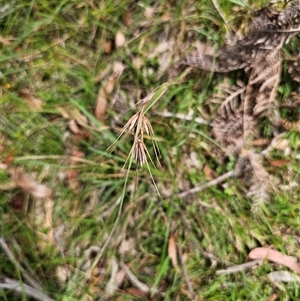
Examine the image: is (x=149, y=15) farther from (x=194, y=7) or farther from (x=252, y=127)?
(x=252, y=127)

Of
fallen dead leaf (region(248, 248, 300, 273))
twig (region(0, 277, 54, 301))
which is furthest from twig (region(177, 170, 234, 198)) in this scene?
twig (region(0, 277, 54, 301))

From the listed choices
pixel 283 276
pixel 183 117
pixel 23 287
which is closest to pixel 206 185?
pixel 183 117

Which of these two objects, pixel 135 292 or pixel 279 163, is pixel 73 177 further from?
pixel 279 163

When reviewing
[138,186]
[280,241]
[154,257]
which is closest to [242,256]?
[280,241]

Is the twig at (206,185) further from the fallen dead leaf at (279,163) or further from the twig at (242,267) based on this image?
the twig at (242,267)

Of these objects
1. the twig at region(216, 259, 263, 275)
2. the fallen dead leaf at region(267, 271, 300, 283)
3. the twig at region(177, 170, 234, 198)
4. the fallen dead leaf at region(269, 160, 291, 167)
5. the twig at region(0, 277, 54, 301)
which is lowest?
the fallen dead leaf at region(267, 271, 300, 283)

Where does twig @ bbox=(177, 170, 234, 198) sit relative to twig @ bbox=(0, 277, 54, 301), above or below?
above

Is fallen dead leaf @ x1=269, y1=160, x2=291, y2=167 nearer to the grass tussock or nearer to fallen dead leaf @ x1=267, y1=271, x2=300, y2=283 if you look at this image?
the grass tussock
